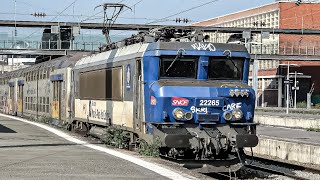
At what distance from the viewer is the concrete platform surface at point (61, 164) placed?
35.2 ft

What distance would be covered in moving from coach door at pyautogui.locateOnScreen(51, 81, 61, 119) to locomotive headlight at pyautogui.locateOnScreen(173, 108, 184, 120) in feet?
44.0

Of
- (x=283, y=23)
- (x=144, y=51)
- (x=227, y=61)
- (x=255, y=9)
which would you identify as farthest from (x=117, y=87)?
(x=255, y=9)

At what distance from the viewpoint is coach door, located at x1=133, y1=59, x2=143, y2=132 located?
1485 centimetres

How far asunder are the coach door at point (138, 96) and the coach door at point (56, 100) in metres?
11.9

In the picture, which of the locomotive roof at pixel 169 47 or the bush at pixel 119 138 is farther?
the bush at pixel 119 138

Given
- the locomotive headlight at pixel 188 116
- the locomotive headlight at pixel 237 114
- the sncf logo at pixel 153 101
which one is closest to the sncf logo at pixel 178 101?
the locomotive headlight at pixel 188 116

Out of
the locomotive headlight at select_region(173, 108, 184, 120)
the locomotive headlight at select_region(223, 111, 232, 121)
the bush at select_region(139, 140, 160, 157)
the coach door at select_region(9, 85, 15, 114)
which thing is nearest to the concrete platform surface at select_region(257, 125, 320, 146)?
the locomotive headlight at select_region(223, 111, 232, 121)

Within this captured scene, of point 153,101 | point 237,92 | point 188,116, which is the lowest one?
point 188,116

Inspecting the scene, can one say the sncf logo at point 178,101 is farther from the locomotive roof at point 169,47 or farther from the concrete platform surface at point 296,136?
the concrete platform surface at point 296,136

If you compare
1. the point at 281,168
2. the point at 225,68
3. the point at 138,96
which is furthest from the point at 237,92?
the point at 281,168

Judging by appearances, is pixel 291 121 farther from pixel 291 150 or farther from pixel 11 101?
pixel 11 101

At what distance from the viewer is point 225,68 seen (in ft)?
49.6

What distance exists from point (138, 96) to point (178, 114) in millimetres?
1546

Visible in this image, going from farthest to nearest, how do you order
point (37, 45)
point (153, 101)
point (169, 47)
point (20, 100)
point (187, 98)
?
point (37, 45), point (20, 100), point (169, 47), point (153, 101), point (187, 98)
